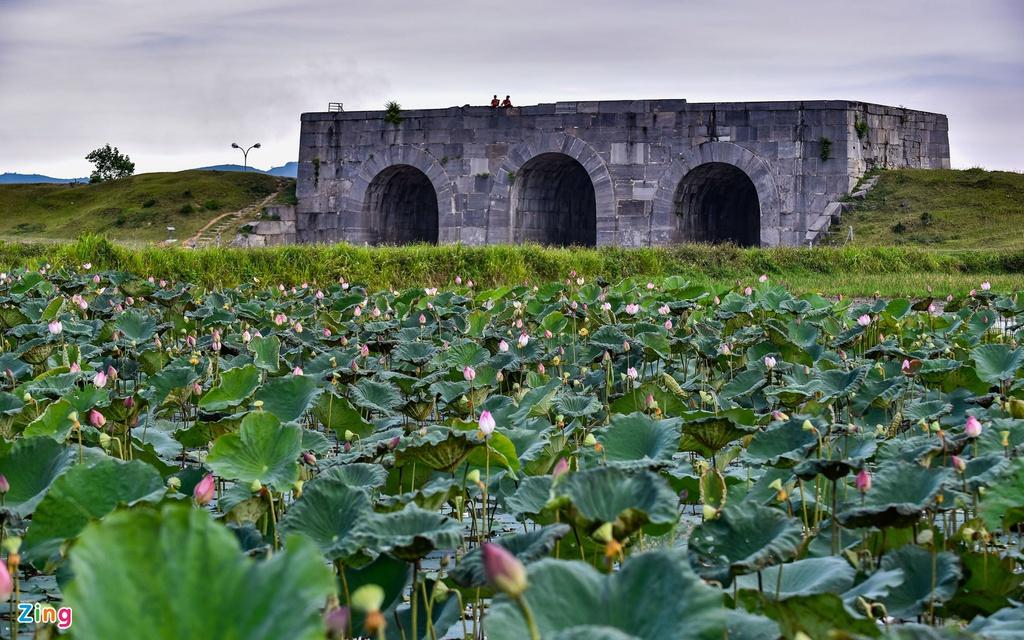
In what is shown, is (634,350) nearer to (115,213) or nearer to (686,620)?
(686,620)

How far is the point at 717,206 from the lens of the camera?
995 inches

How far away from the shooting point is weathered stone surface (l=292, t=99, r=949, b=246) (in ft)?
72.3

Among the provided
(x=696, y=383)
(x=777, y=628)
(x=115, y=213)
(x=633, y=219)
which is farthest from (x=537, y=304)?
(x=115, y=213)

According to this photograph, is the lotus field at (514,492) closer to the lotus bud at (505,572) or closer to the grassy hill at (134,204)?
the lotus bud at (505,572)

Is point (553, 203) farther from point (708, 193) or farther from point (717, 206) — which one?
point (717, 206)

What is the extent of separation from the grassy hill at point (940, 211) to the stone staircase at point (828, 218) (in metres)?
0.14

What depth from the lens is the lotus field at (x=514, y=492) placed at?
1423mm

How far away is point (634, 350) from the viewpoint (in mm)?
5832

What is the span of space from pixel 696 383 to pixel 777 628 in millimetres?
3288

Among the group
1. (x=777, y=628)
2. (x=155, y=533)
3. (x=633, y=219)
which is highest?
(x=633, y=219)

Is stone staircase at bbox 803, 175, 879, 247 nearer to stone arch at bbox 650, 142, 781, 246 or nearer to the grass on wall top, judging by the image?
stone arch at bbox 650, 142, 781, 246

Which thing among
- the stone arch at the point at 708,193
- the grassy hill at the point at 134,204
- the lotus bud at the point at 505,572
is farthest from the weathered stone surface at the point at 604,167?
the lotus bud at the point at 505,572

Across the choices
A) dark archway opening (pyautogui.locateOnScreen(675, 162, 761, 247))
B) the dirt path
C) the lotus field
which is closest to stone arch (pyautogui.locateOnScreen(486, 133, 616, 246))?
dark archway opening (pyautogui.locateOnScreen(675, 162, 761, 247))

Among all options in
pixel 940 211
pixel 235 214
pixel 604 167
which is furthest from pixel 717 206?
pixel 235 214
